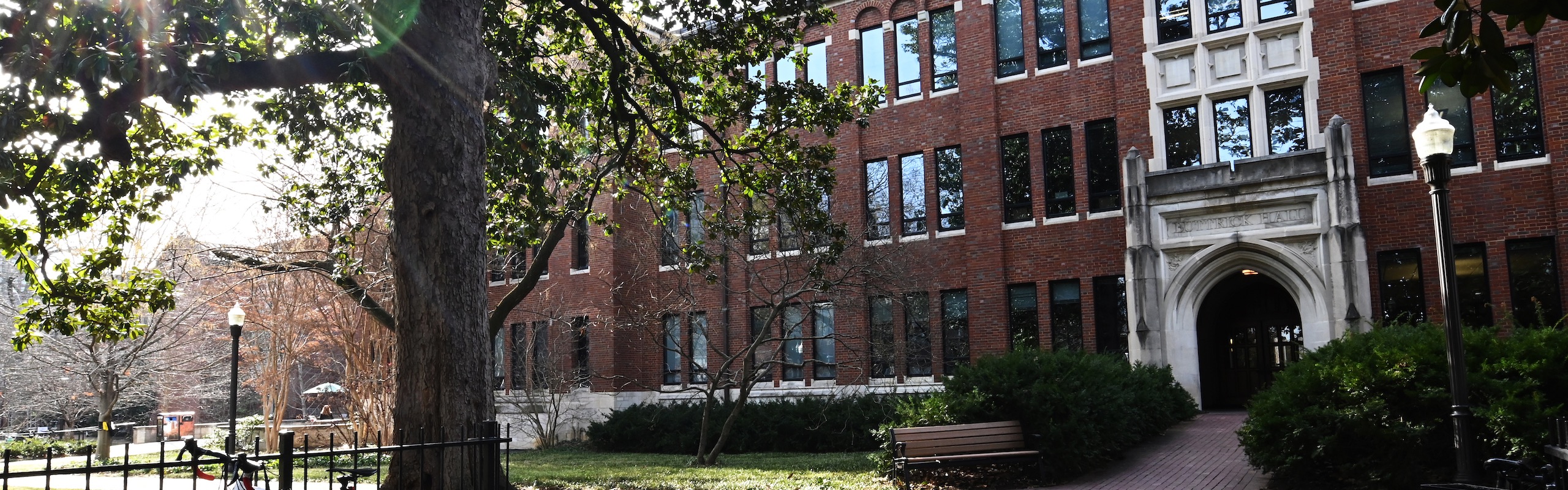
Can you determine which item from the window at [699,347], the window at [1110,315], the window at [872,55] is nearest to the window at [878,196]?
the window at [872,55]

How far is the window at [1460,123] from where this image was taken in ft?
62.5

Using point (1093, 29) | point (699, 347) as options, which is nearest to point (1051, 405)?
point (1093, 29)

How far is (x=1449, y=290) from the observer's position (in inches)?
362

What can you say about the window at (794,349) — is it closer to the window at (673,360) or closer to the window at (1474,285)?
the window at (673,360)

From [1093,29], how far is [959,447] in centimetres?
1286

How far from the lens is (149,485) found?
1812 centimetres

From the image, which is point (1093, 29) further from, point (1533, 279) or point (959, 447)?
point (959, 447)

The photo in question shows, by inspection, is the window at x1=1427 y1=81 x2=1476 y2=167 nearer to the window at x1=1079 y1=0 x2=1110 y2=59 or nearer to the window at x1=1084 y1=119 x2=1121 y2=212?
the window at x1=1084 y1=119 x2=1121 y2=212

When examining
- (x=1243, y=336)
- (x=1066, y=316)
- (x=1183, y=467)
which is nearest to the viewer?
(x=1183, y=467)

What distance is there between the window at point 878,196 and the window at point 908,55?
1.71 metres

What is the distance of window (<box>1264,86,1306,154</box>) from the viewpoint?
2047 centimetres

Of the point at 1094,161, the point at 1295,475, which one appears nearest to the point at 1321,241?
the point at 1094,161

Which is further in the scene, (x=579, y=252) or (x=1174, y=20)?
(x=579, y=252)

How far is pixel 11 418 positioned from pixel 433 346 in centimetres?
4393
